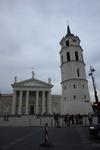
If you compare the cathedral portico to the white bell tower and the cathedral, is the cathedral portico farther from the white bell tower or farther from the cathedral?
the white bell tower

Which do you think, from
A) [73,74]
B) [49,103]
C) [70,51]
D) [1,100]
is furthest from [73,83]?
[1,100]

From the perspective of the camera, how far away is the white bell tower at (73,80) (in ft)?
159

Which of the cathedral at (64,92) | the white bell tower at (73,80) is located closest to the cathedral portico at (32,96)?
the cathedral at (64,92)

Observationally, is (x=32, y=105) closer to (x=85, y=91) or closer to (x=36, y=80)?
(x=36, y=80)

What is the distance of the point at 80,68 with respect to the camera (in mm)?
52781

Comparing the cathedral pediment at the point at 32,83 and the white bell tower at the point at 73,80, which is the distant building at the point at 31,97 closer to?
the cathedral pediment at the point at 32,83

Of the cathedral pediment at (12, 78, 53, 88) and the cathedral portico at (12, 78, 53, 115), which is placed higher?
the cathedral pediment at (12, 78, 53, 88)

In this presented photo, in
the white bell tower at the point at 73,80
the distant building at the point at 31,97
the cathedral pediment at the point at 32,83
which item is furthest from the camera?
the cathedral pediment at the point at 32,83

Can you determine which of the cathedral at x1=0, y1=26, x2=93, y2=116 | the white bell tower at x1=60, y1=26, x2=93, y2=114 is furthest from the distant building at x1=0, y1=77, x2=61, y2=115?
the white bell tower at x1=60, y1=26, x2=93, y2=114

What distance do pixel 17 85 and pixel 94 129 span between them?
54.5m

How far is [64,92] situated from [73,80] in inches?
189

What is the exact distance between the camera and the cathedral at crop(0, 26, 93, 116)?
49188mm

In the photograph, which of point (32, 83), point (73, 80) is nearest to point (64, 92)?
point (73, 80)

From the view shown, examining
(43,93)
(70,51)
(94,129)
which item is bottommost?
(94,129)
